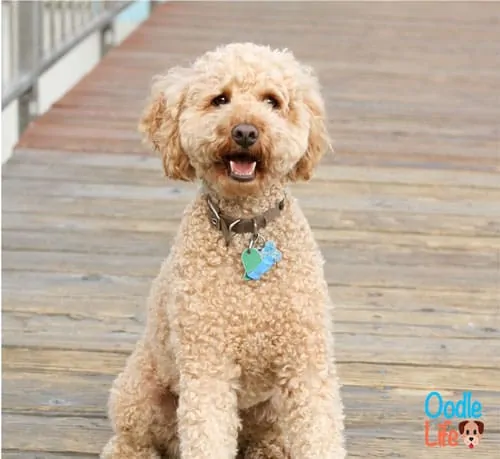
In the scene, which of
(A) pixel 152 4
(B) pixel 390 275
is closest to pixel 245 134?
(B) pixel 390 275

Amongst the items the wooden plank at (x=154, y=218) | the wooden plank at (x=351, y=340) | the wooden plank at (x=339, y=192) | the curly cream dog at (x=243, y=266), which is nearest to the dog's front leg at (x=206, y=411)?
the curly cream dog at (x=243, y=266)

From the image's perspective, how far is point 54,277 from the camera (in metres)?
4.00

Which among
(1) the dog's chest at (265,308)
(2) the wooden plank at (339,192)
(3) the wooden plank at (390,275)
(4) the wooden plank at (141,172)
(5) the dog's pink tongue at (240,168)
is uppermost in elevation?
(4) the wooden plank at (141,172)

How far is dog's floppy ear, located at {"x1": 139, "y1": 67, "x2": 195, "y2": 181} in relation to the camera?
99.1 inches

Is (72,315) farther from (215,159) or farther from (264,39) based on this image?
(264,39)

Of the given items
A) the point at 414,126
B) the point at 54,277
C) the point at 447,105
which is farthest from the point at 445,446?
the point at 447,105

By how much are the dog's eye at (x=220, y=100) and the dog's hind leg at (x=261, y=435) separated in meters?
0.69

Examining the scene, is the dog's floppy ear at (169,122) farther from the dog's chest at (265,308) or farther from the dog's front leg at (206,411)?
the dog's front leg at (206,411)

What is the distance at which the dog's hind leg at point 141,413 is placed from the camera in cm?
275

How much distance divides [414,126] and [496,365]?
280 cm

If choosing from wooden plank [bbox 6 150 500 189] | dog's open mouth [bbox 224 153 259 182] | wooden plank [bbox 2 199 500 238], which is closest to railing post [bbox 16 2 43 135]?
wooden plank [bbox 6 150 500 189]

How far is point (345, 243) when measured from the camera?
4398 mm
